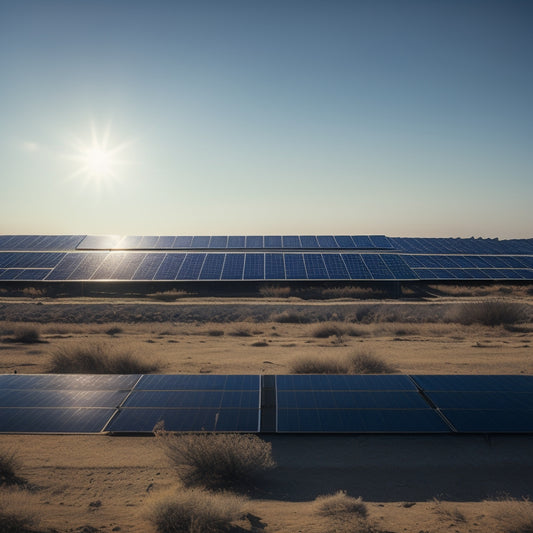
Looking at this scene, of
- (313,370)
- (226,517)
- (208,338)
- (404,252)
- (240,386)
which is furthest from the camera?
(404,252)

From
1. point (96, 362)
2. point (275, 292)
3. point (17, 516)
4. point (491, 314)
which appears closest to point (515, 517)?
point (17, 516)

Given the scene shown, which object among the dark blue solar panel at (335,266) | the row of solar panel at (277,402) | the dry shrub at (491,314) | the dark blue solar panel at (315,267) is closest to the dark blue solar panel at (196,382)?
the row of solar panel at (277,402)

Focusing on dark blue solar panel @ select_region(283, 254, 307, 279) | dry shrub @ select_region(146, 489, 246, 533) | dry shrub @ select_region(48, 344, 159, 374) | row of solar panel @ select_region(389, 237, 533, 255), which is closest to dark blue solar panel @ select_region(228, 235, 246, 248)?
dark blue solar panel @ select_region(283, 254, 307, 279)

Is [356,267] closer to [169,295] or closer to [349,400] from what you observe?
[169,295]

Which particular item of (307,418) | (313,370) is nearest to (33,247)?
(313,370)

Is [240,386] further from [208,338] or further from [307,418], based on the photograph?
[208,338]

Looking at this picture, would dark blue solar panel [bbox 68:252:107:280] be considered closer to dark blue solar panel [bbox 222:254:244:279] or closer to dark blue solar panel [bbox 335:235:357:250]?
dark blue solar panel [bbox 222:254:244:279]

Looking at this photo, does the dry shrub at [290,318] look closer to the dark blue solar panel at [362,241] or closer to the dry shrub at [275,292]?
the dry shrub at [275,292]
